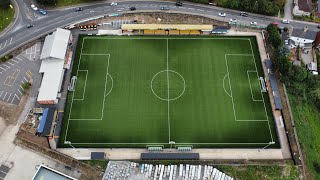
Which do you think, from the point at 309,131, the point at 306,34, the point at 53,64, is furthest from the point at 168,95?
the point at 306,34

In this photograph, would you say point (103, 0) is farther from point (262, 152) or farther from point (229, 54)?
point (262, 152)

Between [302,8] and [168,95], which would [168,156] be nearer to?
[168,95]

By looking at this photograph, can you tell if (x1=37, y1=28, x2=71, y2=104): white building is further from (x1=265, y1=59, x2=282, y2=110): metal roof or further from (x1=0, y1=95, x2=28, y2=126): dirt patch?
(x1=265, y1=59, x2=282, y2=110): metal roof

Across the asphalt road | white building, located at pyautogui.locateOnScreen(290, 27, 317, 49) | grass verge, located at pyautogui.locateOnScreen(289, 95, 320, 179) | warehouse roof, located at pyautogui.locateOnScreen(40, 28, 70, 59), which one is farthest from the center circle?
white building, located at pyautogui.locateOnScreen(290, 27, 317, 49)

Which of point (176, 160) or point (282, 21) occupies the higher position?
point (282, 21)

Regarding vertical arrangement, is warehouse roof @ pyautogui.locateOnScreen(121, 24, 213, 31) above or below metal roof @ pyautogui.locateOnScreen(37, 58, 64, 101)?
above

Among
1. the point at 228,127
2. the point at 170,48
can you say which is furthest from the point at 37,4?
the point at 228,127
